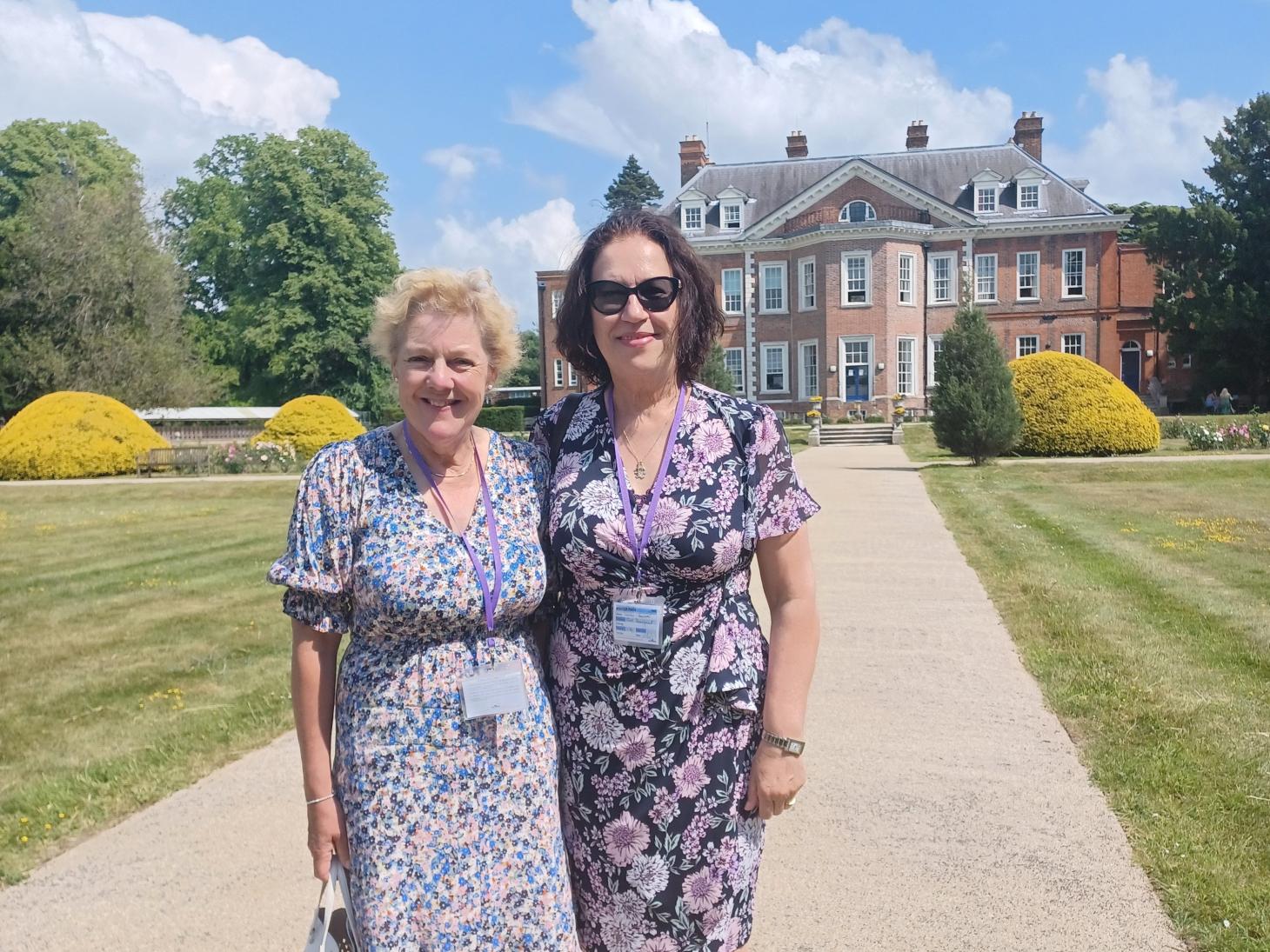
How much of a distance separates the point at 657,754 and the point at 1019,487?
15.7 meters

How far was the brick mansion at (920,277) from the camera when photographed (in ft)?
139

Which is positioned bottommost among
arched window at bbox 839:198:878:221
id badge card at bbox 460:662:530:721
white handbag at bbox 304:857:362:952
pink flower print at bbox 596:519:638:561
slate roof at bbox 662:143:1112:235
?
white handbag at bbox 304:857:362:952

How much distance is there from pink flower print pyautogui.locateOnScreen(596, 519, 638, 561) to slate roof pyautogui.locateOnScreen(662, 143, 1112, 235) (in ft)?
142

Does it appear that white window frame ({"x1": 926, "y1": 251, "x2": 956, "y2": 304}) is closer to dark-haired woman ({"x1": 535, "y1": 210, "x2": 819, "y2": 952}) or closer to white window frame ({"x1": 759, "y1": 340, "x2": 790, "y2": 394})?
white window frame ({"x1": 759, "y1": 340, "x2": 790, "y2": 394})

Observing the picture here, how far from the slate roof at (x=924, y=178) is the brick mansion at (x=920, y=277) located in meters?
0.09

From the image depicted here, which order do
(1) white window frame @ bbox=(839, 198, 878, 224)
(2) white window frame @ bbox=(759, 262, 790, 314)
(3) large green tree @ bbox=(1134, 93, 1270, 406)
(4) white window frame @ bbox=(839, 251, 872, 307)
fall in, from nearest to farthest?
(3) large green tree @ bbox=(1134, 93, 1270, 406) → (4) white window frame @ bbox=(839, 251, 872, 307) → (1) white window frame @ bbox=(839, 198, 878, 224) → (2) white window frame @ bbox=(759, 262, 790, 314)

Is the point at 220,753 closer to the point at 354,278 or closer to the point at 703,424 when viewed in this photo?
the point at 703,424

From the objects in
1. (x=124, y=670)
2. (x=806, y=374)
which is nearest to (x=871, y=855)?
(x=124, y=670)

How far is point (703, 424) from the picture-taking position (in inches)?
100

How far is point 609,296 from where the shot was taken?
2.52 metres

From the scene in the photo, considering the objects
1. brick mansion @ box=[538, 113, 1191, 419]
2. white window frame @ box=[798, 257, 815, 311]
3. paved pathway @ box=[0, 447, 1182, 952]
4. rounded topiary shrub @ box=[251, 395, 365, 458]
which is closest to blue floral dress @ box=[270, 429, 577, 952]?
paved pathway @ box=[0, 447, 1182, 952]

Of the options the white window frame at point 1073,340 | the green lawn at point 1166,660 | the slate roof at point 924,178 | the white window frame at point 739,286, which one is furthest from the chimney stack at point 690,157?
the green lawn at point 1166,660

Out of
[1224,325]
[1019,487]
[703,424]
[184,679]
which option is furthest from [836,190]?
[703,424]

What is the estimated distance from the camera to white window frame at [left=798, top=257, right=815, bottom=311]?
43.4 m
